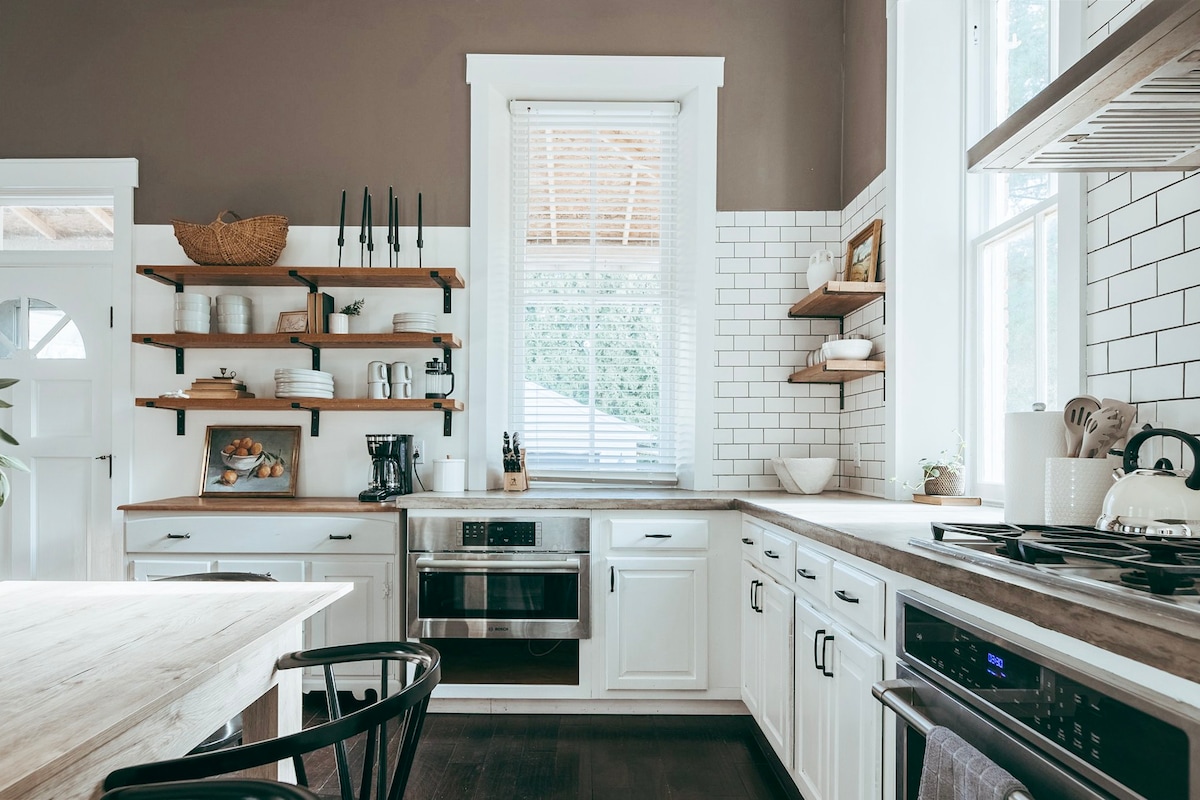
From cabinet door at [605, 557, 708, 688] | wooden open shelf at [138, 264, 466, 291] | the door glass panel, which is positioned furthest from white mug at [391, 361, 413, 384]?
the door glass panel

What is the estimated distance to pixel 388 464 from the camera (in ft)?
11.8

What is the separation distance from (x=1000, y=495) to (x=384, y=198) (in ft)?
9.89

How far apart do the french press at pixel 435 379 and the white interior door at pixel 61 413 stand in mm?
1608

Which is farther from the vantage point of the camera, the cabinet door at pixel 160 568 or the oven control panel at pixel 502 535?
the cabinet door at pixel 160 568

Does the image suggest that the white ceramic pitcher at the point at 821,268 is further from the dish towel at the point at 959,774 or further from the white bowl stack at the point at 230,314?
the white bowl stack at the point at 230,314

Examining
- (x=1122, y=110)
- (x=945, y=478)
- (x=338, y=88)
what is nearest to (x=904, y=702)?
(x=1122, y=110)

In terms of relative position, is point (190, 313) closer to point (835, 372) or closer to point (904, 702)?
point (835, 372)

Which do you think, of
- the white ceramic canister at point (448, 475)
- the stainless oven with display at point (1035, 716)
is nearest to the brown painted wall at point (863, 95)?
the white ceramic canister at point (448, 475)

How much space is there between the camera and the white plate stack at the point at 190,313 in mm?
3674

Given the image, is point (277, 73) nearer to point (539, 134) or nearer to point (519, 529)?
point (539, 134)

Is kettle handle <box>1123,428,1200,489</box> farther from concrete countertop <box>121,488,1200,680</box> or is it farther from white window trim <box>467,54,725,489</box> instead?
white window trim <box>467,54,725,489</box>

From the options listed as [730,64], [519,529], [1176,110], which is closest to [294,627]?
[519,529]

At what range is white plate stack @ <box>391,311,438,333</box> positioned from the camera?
12.0 ft

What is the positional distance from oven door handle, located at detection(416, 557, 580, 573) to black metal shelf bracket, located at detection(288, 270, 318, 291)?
1.46 metres
